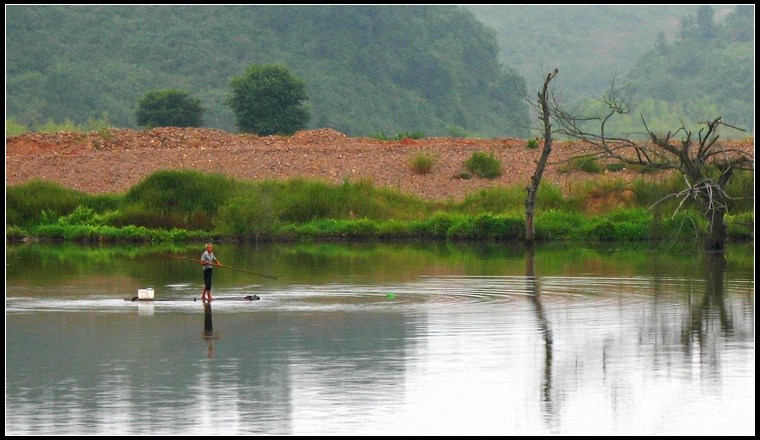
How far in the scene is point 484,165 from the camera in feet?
181

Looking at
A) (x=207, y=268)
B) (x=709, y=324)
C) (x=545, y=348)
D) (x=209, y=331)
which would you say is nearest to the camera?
(x=545, y=348)

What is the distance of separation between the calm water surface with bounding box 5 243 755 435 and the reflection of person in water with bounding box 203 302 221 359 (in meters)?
0.04

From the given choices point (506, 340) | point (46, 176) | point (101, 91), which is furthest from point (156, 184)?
point (101, 91)

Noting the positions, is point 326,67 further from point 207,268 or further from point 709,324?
point 709,324

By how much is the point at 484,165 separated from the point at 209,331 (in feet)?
123

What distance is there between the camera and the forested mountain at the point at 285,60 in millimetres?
101688

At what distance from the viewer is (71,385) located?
1424 centimetres

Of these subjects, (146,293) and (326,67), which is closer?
(146,293)

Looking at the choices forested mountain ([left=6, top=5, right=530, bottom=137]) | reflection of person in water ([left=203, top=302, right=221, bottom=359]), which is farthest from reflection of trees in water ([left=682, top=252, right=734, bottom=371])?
forested mountain ([left=6, top=5, right=530, bottom=137])

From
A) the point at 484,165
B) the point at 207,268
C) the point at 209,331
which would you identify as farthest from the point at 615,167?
the point at 209,331

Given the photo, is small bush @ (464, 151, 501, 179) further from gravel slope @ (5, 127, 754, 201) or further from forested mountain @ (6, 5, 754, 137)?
forested mountain @ (6, 5, 754, 137)

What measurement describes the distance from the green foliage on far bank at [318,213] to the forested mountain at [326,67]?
50.0 m

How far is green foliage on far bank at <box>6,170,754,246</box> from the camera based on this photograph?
42438 mm

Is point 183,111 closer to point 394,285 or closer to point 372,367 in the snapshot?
point 394,285
